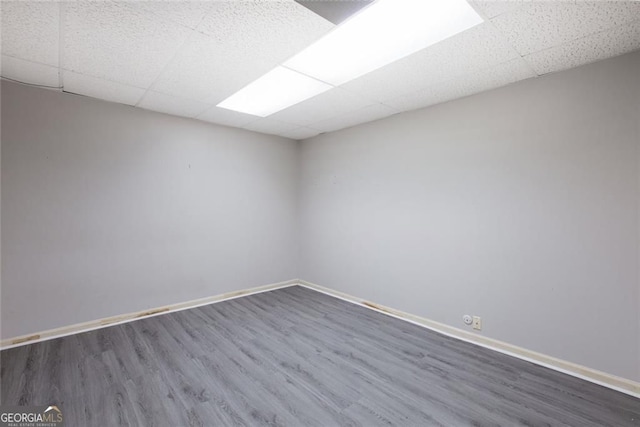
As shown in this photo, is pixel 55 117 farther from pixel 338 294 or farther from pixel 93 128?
pixel 338 294

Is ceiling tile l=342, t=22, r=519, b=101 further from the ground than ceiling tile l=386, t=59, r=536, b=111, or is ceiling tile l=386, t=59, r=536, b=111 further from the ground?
ceiling tile l=386, t=59, r=536, b=111

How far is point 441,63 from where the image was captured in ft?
7.62

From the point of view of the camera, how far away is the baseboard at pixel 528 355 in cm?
213

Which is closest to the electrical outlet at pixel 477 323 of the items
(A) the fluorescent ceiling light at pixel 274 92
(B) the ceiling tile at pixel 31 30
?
(A) the fluorescent ceiling light at pixel 274 92

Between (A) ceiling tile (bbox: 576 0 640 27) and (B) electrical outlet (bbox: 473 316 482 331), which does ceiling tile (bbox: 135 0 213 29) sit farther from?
(B) electrical outlet (bbox: 473 316 482 331)

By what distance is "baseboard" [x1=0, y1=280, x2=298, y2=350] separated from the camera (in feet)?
9.15

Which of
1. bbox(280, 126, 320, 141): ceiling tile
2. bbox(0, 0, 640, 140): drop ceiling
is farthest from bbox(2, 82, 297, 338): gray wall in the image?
bbox(0, 0, 640, 140): drop ceiling

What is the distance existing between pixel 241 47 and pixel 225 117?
1837mm

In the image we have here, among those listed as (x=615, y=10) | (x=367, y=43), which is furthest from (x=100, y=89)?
(x=615, y=10)

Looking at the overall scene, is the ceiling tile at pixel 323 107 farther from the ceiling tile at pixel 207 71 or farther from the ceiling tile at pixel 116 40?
the ceiling tile at pixel 116 40

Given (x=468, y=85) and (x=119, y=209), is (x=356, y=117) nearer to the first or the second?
(x=468, y=85)

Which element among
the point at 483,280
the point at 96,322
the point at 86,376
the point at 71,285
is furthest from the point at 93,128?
the point at 483,280

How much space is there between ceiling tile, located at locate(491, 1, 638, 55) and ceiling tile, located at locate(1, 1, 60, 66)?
2.74 meters

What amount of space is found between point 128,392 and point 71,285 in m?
1.68
